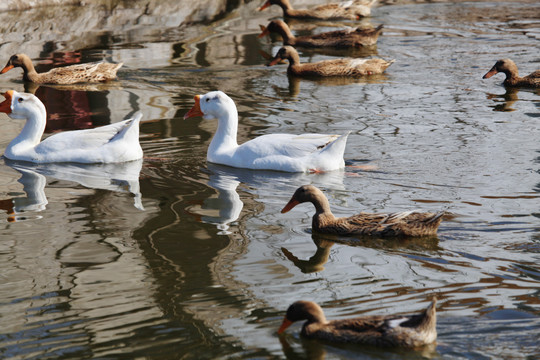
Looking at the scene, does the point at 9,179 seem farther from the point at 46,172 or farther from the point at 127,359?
the point at 127,359

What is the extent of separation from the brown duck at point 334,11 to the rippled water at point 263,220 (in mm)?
5065

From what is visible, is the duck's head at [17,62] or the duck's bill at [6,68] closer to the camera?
the duck's head at [17,62]

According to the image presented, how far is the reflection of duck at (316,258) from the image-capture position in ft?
24.4

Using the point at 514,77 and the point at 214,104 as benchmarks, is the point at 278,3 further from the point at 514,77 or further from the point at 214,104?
the point at 214,104

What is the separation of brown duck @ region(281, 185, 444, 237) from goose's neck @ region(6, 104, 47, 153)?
4.34 metres

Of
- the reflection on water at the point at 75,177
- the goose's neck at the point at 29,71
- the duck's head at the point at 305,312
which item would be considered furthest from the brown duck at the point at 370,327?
the goose's neck at the point at 29,71

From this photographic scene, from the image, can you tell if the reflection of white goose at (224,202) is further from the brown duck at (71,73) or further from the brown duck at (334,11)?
the brown duck at (334,11)

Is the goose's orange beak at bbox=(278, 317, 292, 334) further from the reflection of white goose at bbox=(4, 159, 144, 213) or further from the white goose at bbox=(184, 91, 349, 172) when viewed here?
the white goose at bbox=(184, 91, 349, 172)

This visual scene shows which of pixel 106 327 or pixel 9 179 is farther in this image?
pixel 9 179

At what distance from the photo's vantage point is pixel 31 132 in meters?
11.2

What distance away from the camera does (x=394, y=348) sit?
5781mm

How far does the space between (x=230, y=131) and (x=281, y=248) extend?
3.38m

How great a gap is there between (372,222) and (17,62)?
9601mm

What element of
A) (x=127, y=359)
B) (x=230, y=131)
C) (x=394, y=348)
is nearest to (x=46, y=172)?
(x=230, y=131)
